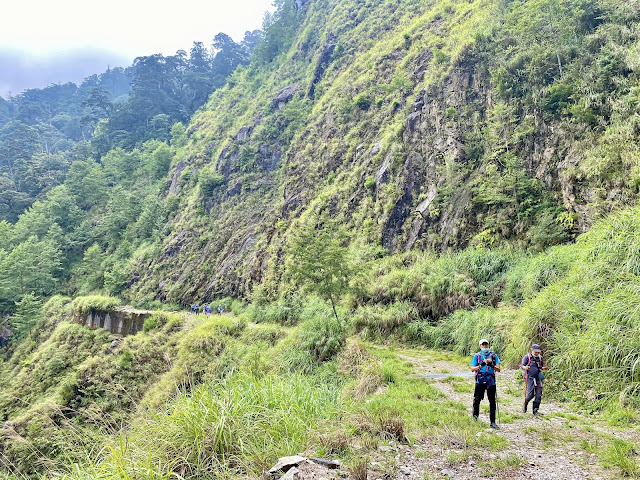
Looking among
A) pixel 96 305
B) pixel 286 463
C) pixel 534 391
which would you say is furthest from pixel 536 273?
pixel 96 305

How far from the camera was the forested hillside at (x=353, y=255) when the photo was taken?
5.07 metres

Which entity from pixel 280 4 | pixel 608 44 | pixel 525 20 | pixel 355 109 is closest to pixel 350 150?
pixel 355 109

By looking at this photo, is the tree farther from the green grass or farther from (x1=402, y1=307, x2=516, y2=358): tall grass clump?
the green grass

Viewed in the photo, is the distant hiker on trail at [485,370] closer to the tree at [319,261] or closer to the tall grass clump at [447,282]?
the tall grass clump at [447,282]

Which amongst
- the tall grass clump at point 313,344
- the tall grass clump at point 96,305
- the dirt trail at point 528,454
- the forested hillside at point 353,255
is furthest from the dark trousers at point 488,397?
the tall grass clump at point 96,305

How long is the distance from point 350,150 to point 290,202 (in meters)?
6.03

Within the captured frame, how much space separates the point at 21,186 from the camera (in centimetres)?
5347

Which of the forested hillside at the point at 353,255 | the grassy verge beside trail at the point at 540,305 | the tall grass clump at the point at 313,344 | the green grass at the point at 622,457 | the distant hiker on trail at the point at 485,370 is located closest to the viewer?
the green grass at the point at 622,457

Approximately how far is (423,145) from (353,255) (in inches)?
295

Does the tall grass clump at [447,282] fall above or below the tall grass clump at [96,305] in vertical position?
above

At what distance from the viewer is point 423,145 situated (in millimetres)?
19719

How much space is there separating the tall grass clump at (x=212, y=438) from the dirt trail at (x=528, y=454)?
1485mm

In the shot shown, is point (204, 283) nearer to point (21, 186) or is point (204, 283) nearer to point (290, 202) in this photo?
point (290, 202)

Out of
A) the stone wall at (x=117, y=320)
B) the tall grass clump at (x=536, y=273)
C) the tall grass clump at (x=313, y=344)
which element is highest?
the tall grass clump at (x=536, y=273)
